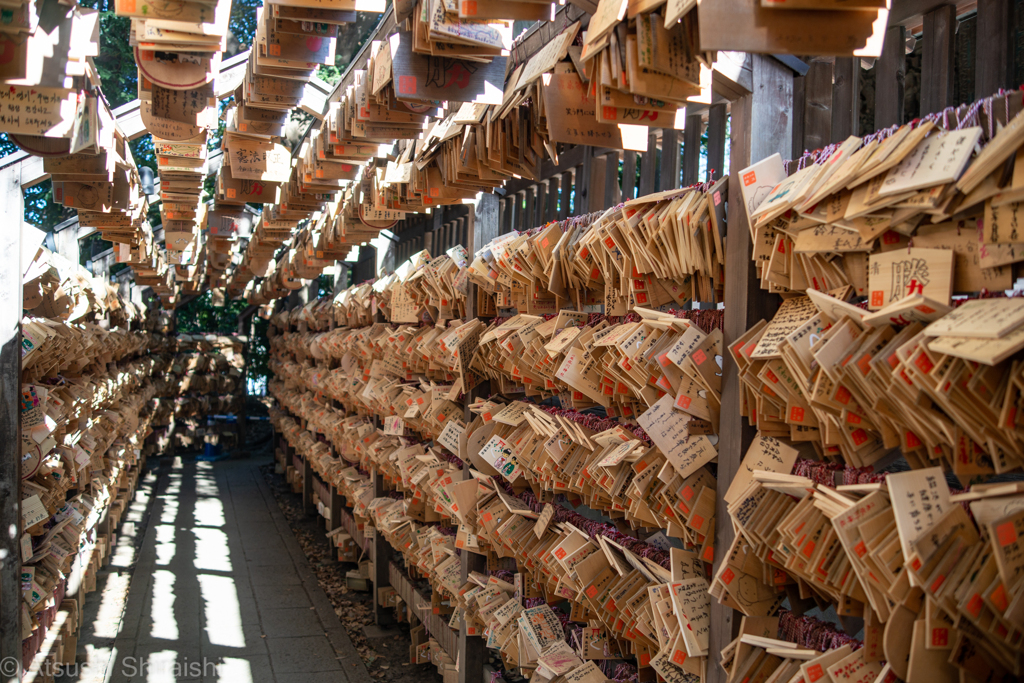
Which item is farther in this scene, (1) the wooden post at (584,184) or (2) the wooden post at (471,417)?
(2) the wooden post at (471,417)

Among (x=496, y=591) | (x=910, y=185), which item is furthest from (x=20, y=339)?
(x=910, y=185)

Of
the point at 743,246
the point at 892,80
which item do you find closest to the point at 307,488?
the point at 743,246

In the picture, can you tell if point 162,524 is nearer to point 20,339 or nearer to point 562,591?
point 20,339

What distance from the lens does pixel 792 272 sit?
5.53 ft

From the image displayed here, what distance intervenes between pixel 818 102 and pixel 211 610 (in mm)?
5669

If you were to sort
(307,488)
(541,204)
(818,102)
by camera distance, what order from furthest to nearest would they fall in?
(307,488), (541,204), (818,102)

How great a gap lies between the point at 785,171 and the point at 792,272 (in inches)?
11.3

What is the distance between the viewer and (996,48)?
4.84 ft

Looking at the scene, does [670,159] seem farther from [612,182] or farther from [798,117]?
[798,117]

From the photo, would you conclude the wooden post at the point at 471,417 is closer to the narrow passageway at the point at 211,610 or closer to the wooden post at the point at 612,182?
the wooden post at the point at 612,182

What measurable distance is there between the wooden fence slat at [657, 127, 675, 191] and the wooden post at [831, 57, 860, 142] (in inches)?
26.1

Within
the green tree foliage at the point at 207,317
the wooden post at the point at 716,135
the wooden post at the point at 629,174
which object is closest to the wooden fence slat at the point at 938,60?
the wooden post at the point at 716,135

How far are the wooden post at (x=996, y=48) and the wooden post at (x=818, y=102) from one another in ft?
1.44

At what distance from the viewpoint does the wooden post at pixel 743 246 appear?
1841 mm
